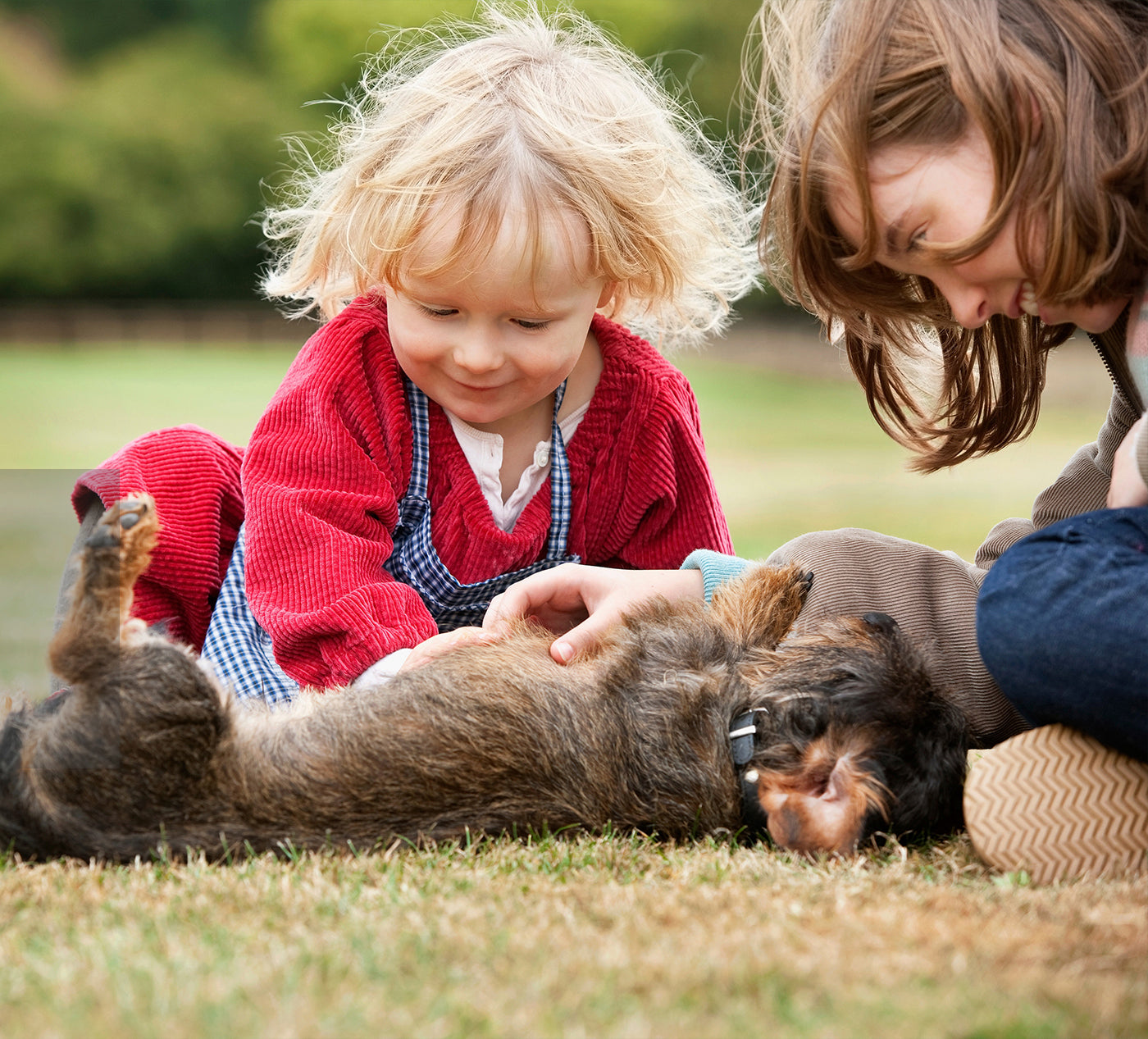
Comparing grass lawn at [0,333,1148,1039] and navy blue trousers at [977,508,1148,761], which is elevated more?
navy blue trousers at [977,508,1148,761]

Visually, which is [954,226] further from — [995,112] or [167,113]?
[167,113]

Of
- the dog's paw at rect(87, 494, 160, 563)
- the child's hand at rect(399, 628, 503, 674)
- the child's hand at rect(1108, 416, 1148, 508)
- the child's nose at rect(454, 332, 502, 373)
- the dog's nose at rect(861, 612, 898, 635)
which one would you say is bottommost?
the child's hand at rect(399, 628, 503, 674)

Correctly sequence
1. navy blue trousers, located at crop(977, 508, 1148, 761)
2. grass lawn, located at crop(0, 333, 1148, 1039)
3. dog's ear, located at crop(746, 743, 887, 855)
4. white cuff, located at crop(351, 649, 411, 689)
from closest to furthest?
grass lawn, located at crop(0, 333, 1148, 1039), navy blue trousers, located at crop(977, 508, 1148, 761), dog's ear, located at crop(746, 743, 887, 855), white cuff, located at crop(351, 649, 411, 689)

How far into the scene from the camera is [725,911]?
2.13 metres

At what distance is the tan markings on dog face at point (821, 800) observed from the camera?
2.63 metres

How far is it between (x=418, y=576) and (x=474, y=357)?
0.74 m

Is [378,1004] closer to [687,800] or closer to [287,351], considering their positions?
[687,800]

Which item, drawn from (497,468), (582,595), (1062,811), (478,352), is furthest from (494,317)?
(1062,811)

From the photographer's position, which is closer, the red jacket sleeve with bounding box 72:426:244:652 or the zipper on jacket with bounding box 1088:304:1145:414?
the zipper on jacket with bounding box 1088:304:1145:414

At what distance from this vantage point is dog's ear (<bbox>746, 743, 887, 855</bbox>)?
2635 millimetres

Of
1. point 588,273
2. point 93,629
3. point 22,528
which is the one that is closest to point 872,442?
point 22,528

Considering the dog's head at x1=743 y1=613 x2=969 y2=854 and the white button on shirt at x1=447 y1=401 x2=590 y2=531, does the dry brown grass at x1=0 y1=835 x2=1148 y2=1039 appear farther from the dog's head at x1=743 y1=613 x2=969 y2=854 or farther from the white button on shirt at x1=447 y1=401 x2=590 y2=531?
the white button on shirt at x1=447 y1=401 x2=590 y2=531

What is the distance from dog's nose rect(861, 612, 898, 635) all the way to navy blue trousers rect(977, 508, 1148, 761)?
28 centimetres

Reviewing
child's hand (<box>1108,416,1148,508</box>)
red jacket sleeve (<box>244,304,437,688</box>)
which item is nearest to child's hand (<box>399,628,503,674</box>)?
red jacket sleeve (<box>244,304,437,688</box>)
